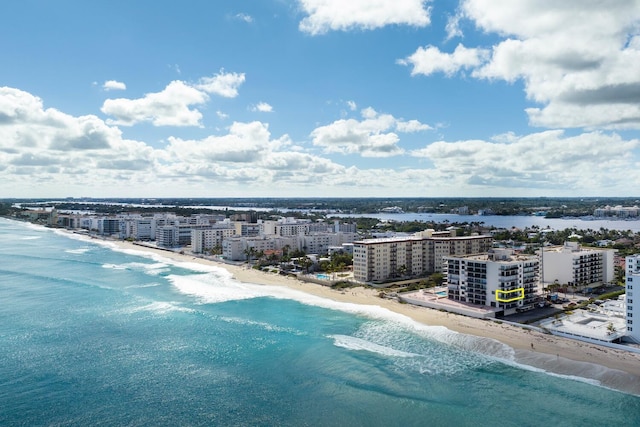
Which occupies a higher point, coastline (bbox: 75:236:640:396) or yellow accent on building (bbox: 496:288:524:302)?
yellow accent on building (bbox: 496:288:524:302)

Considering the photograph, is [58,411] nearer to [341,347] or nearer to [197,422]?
[197,422]

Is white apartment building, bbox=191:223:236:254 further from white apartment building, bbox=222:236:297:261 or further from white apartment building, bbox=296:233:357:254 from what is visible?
white apartment building, bbox=296:233:357:254

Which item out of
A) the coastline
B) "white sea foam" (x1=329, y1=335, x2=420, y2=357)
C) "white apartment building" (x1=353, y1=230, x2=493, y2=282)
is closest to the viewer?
the coastline

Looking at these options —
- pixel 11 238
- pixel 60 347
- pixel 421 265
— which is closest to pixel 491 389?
pixel 60 347

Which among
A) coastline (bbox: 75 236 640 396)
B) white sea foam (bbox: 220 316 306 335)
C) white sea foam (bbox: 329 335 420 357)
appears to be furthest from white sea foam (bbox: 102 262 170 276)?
white sea foam (bbox: 329 335 420 357)

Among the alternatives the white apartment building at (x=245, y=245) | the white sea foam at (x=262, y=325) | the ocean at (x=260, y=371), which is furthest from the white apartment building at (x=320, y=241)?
the white sea foam at (x=262, y=325)

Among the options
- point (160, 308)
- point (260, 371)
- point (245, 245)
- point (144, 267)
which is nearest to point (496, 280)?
point (260, 371)

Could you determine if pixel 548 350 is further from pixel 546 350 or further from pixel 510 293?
pixel 510 293
